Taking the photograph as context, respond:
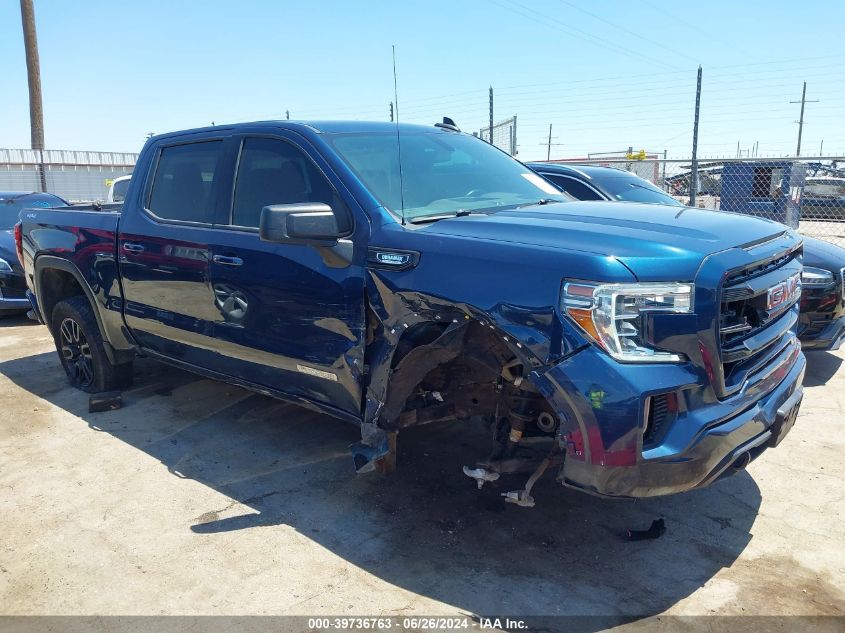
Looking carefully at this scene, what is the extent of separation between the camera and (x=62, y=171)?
20.1 metres

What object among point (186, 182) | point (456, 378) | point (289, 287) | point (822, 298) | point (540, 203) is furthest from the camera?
point (822, 298)

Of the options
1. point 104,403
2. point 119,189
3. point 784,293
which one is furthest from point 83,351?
point 119,189

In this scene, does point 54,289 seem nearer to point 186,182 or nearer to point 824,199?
point 186,182

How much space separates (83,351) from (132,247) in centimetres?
138

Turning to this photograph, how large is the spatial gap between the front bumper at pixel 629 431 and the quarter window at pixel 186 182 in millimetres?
2594

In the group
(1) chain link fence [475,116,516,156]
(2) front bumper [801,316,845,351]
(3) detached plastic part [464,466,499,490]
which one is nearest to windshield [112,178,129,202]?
(1) chain link fence [475,116,516,156]

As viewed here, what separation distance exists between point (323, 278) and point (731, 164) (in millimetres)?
9657

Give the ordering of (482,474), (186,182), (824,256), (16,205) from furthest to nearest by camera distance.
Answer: (16,205)
(824,256)
(186,182)
(482,474)

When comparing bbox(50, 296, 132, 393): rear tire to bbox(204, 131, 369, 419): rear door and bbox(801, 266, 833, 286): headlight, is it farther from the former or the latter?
bbox(801, 266, 833, 286): headlight

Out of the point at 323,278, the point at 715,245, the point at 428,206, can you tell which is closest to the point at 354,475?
the point at 323,278

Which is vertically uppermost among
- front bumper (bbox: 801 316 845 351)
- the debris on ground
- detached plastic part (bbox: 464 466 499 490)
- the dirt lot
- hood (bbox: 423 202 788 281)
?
hood (bbox: 423 202 788 281)

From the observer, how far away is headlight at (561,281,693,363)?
2580 millimetres

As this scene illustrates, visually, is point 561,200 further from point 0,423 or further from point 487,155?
point 0,423

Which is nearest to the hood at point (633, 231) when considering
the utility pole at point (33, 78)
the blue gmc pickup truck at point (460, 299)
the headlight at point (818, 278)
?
the blue gmc pickup truck at point (460, 299)
